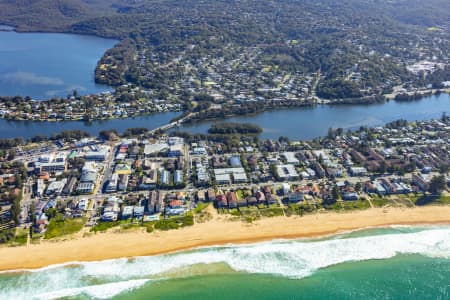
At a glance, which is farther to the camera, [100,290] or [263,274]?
[263,274]

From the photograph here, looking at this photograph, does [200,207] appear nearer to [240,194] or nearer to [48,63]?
[240,194]

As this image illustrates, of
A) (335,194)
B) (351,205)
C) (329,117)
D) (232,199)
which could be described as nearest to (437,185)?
(351,205)

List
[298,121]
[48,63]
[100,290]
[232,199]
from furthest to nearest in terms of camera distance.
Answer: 1. [48,63]
2. [298,121]
3. [232,199]
4. [100,290]

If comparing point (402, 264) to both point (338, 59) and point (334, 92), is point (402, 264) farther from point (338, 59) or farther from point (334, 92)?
point (338, 59)

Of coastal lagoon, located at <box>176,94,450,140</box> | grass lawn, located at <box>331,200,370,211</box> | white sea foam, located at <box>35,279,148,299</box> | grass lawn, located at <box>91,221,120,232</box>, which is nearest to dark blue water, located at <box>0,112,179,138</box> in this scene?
coastal lagoon, located at <box>176,94,450,140</box>

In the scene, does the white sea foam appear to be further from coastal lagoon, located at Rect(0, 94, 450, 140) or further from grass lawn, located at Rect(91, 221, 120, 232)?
coastal lagoon, located at Rect(0, 94, 450, 140)

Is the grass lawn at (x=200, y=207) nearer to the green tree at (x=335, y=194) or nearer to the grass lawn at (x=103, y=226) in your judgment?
the grass lawn at (x=103, y=226)
